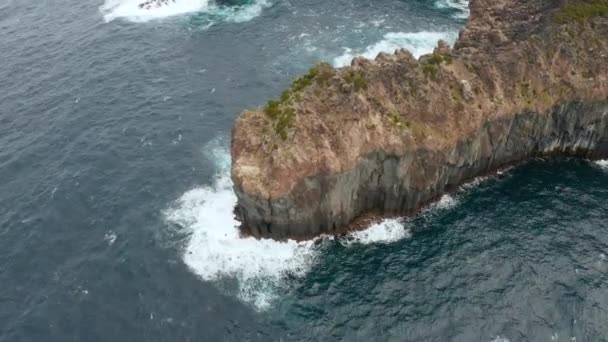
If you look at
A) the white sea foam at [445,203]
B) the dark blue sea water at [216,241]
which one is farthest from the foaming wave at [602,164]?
the white sea foam at [445,203]

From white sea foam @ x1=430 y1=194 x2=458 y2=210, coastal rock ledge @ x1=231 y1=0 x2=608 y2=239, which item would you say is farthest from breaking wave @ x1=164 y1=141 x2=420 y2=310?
white sea foam @ x1=430 y1=194 x2=458 y2=210

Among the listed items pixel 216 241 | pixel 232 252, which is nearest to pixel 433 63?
pixel 232 252

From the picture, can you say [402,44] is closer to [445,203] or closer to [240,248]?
[445,203]

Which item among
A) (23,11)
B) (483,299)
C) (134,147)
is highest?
(23,11)

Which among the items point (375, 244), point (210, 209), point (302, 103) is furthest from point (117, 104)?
point (375, 244)

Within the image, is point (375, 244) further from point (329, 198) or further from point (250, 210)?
point (250, 210)
